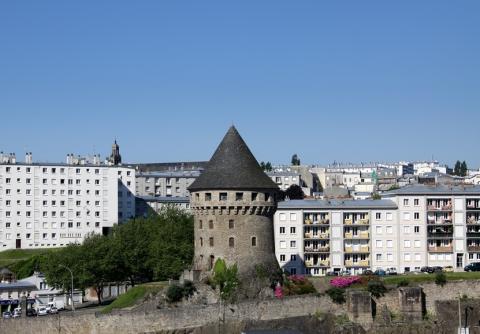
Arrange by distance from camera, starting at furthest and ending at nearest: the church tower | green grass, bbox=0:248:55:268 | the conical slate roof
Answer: the church tower, green grass, bbox=0:248:55:268, the conical slate roof

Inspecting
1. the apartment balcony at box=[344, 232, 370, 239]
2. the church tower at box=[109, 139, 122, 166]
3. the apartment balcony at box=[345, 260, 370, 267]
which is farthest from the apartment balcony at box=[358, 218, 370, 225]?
the church tower at box=[109, 139, 122, 166]

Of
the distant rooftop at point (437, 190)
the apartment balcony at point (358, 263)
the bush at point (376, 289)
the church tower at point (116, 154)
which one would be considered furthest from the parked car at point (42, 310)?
the church tower at point (116, 154)

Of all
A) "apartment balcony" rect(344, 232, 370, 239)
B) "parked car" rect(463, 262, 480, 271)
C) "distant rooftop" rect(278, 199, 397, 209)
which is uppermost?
"distant rooftop" rect(278, 199, 397, 209)

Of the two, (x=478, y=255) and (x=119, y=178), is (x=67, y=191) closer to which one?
(x=119, y=178)

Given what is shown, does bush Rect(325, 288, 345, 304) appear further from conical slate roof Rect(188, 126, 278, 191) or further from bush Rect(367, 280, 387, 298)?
conical slate roof Rect(188, 126, 278, 191)

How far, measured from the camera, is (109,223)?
135625 mm

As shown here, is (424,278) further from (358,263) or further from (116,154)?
(116,154)

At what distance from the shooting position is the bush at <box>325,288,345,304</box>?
217 feet

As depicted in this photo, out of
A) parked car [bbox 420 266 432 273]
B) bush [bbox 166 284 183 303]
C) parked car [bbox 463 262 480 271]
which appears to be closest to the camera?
bush [bbox 166 284 183 303]

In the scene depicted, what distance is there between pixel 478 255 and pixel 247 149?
3327 cm

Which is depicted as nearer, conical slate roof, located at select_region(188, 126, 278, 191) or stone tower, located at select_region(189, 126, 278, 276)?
stone tower, located at select_region(189, 126, 278, 276)

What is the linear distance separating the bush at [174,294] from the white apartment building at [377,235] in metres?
28.2

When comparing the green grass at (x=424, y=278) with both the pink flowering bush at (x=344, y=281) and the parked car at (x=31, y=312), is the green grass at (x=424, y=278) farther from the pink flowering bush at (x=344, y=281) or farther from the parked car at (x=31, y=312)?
the parked car at (x=31, y=312)

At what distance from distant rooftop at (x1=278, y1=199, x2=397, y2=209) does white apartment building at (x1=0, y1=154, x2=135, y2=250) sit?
4678 cm
